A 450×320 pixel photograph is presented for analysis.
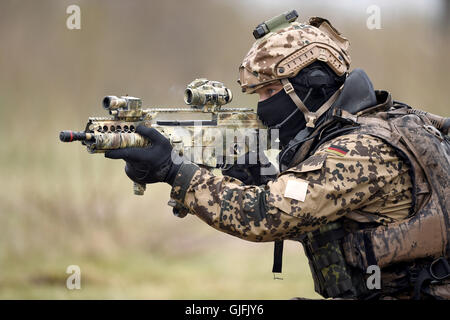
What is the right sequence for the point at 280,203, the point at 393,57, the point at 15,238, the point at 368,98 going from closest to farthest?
1. the point at 280,203
2. the point at 368,98
3. the point at 15,238
4. the point at 393,57

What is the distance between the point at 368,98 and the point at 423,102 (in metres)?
7.32

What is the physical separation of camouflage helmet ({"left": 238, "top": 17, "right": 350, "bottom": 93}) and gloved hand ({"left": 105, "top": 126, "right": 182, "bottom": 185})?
2.77 ft

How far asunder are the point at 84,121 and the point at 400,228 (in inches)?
227

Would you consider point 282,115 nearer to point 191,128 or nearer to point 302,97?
point 302,97

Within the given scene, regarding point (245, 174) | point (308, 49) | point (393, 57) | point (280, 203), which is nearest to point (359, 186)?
point (280, 203)

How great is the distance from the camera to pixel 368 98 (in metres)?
4.29

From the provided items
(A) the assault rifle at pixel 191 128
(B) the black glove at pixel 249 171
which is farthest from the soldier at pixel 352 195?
(B) the black glove at pixel 249 171

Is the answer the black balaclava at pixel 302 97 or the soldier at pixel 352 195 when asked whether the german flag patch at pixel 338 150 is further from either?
the black balaclava at pixel 302 97

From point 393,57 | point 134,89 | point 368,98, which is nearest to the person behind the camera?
point 368,98

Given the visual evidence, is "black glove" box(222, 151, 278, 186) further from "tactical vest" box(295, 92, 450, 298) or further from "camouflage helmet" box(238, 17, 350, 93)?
"tactical vest" box(295, 92, 450, 298)

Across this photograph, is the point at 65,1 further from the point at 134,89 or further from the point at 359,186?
the point at 359,186

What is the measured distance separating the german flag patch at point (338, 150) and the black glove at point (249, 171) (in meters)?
1.43

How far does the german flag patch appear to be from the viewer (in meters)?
3.89

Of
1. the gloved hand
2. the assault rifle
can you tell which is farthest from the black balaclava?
the gloved hand
